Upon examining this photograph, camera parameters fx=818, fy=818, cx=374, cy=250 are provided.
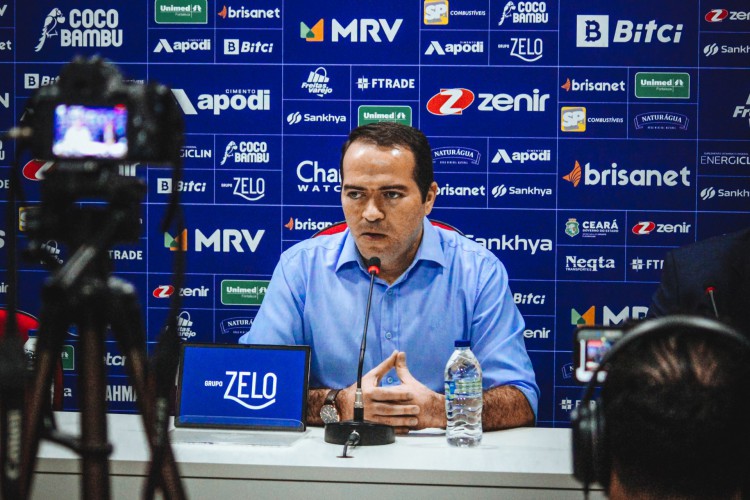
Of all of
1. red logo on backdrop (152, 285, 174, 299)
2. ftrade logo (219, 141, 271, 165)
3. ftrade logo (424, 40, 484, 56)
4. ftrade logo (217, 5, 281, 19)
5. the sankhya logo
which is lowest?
red logo on backdrop (152, 285, 174, 299)

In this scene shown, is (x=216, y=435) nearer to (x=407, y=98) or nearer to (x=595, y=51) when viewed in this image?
(x=407, y=98)

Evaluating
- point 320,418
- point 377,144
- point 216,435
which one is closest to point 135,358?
point 216,435

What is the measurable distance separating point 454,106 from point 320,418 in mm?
1890

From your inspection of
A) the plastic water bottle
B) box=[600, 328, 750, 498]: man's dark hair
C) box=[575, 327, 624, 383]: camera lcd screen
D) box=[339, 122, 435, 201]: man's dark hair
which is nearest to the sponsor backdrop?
box=[339, 122, 435, 201]: man's dark hair

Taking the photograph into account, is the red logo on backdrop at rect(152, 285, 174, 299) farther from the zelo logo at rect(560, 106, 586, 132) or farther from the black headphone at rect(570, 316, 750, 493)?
the black headphone at rect(570, 316, 750, 493)

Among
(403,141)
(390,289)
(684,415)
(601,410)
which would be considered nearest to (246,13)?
(403,141)

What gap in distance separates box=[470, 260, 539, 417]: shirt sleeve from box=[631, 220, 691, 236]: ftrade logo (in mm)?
1225

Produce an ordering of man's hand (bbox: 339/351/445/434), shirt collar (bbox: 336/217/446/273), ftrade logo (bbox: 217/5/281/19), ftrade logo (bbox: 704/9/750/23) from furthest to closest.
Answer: ftrade logo (bbox: 217/5/281/19), ftrade logo (bbox: 704/9/750/23), shirt collar (bbox: 336/217/446/273), man's hand (bbox: 339/351/445/434)

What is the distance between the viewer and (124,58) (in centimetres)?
381

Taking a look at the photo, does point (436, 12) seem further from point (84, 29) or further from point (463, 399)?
point (463, 399)

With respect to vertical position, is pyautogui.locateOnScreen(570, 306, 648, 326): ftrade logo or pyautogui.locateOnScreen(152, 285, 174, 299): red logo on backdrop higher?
pyautogui.locateOnScreen(152, 285, 174, 299): red logo on backdrop

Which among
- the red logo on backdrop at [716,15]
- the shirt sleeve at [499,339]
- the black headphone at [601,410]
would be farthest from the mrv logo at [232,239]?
the black headphone at [601,410]

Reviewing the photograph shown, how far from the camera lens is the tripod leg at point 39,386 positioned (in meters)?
1.06

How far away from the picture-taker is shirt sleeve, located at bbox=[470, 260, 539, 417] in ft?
7.87
